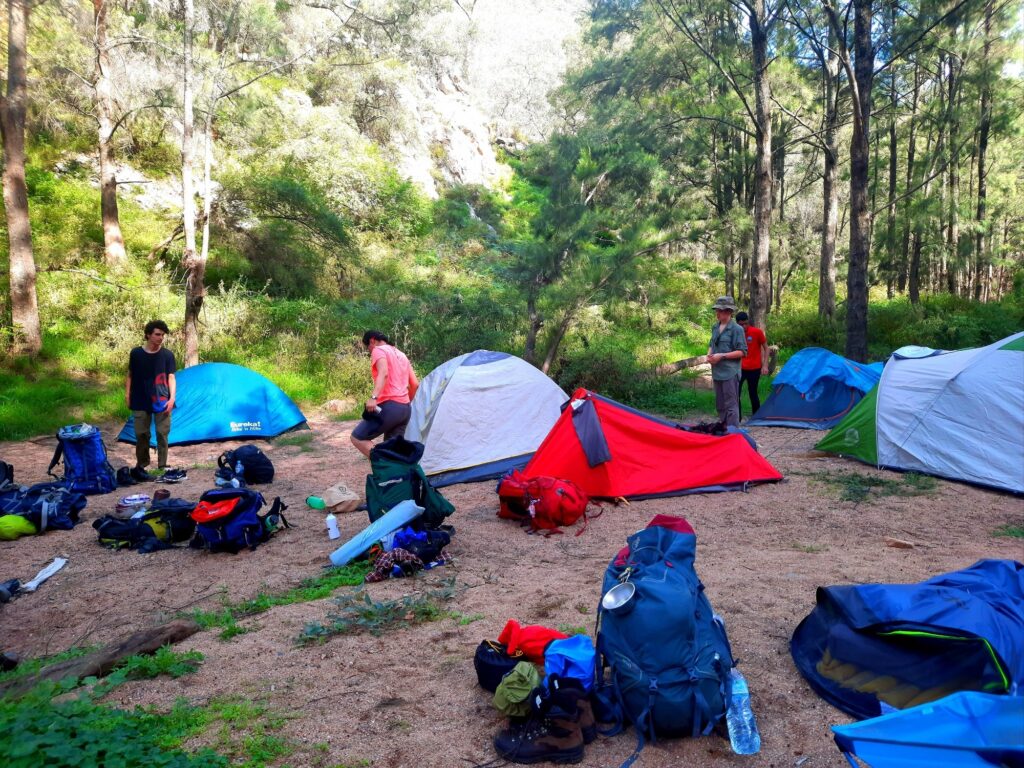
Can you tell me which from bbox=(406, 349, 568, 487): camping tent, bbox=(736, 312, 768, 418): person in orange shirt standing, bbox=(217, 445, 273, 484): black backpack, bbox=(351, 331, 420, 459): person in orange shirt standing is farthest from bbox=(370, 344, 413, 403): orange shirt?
bbox=(736, 312, 768, 418): person in orange shirt standing

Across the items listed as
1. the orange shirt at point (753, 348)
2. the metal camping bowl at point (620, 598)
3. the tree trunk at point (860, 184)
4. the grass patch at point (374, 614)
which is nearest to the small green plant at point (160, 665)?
the grass patch at point (374, 614)

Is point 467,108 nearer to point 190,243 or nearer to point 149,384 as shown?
point 190,243

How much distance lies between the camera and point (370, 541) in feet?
17.1

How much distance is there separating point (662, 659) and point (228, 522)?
4020 millimetres

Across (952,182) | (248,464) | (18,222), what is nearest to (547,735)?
(248,464)

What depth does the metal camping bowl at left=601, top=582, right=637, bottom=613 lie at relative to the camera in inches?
117

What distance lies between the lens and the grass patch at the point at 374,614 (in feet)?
12.8

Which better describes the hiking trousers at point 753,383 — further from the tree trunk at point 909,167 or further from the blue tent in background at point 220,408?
the tree trunk at point 909,167

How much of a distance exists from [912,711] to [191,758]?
245 centimetres

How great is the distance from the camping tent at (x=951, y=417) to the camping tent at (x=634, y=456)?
1547 millimetres

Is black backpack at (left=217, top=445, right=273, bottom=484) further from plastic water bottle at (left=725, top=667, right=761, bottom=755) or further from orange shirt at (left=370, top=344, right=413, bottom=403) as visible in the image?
plastic water bottle at (left=725, top=667, right=761, bottom=755)

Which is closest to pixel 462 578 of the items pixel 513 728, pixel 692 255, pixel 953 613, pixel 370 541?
pixel 370 541

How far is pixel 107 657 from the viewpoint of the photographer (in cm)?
350

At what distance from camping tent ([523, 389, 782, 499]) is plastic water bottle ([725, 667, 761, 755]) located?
370 centimetres
